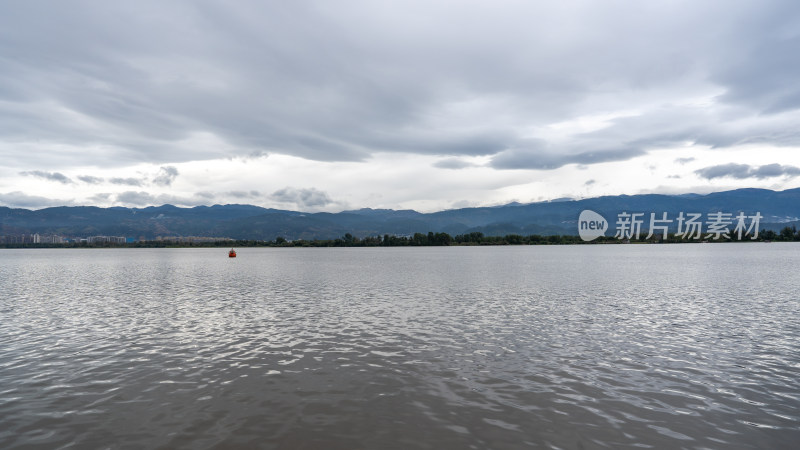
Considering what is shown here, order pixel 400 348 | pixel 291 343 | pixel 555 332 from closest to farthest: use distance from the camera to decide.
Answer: pixel 400 348
pixel 291 343
pixel 555 332

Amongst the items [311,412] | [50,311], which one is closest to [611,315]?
[311,412]

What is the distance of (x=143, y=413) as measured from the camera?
1728cm

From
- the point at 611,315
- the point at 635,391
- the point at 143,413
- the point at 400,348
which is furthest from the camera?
the point at 611,315

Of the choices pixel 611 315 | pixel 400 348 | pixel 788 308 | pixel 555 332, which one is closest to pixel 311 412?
pixel 400 348

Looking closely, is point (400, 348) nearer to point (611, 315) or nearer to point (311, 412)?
point (311, 412)

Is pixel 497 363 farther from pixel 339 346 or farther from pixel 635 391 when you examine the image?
pixel 339 346

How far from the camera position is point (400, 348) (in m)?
27.3

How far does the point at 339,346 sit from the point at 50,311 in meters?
34.8

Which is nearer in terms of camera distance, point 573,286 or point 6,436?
point 6,436

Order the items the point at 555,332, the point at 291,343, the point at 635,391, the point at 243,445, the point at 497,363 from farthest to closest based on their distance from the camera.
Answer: the point at 555,332 < the point at 291,343 < the point at 497,363 < the point at 635,391 < the point at 243,445

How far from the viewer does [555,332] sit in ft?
105

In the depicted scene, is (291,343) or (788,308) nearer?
(291,343)

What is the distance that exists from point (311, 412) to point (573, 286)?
55.3 meters

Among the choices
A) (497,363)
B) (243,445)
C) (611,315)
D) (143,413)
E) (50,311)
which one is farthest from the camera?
(50,311)
